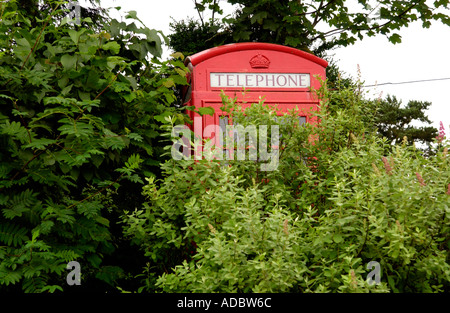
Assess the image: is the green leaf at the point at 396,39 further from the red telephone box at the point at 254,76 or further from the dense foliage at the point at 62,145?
the dense foliage at the point at 62,145

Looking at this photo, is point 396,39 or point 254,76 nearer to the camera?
point 254,76

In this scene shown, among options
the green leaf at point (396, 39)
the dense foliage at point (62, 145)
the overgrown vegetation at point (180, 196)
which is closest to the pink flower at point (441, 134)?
the overgrown vegetation at point (180, 196)

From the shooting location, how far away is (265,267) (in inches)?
119

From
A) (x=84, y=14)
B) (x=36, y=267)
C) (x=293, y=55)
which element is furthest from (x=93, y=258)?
(x=84, y=14)

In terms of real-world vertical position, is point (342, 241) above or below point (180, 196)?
below

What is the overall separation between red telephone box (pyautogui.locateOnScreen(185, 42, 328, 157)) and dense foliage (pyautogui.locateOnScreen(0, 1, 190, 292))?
0.90 meters

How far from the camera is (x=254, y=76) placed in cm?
648

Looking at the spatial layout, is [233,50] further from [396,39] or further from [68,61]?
[396,39]

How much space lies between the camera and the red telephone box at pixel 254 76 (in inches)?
252

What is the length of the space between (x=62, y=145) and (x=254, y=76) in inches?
117

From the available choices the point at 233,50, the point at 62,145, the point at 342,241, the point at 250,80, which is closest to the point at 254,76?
the point at 250,80

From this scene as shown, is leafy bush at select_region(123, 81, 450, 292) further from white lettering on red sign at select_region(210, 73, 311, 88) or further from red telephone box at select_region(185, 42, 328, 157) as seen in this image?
white lettering on red sign at select_region(210, 73, 311, 88)

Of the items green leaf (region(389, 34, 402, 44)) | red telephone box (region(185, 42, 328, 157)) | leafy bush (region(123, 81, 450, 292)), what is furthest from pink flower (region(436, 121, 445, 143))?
green leaf (region(389, 34, 402, 44))

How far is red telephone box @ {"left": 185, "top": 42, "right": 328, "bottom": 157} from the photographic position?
6.39 metres
